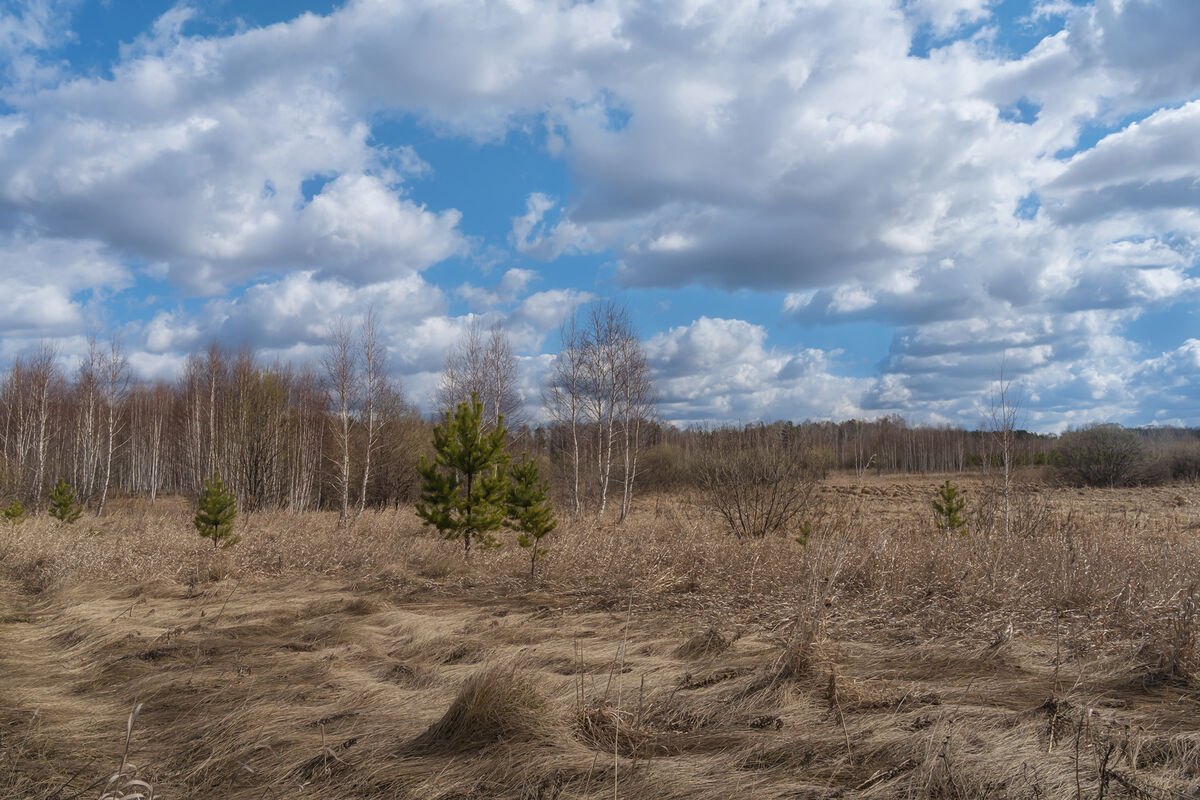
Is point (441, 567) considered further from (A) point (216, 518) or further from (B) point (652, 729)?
(B) point (652, 729)

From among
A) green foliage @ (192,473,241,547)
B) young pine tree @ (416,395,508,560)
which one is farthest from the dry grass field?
green foliage @ (192,473,241,547)

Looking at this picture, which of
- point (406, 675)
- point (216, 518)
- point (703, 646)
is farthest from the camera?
point (216, 518)

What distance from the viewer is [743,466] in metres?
13.9

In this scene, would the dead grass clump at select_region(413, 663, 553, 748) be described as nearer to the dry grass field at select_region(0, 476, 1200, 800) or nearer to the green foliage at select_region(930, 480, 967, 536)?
the dry grass field at select_region(0, 476, 1200, 800)

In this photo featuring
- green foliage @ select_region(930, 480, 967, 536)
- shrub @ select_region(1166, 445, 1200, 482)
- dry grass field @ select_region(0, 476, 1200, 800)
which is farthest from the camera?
shrub @ select_region(1166, 445, 1200, 482)

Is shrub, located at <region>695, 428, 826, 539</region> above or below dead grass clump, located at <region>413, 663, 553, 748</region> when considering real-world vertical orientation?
above

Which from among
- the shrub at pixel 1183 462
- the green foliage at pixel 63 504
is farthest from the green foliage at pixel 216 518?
the shrub at pixel 1183 462

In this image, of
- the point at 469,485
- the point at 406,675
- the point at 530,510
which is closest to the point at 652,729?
the point at 406,675

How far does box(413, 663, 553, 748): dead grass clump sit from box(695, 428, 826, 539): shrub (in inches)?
387

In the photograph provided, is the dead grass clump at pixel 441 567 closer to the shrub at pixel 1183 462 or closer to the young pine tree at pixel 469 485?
the young pine tree at pixel 469 485

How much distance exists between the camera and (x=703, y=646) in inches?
231

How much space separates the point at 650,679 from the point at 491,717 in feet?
4.99

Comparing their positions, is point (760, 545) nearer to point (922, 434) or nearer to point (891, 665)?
point (891, 665)

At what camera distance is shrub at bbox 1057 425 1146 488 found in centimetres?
4131
